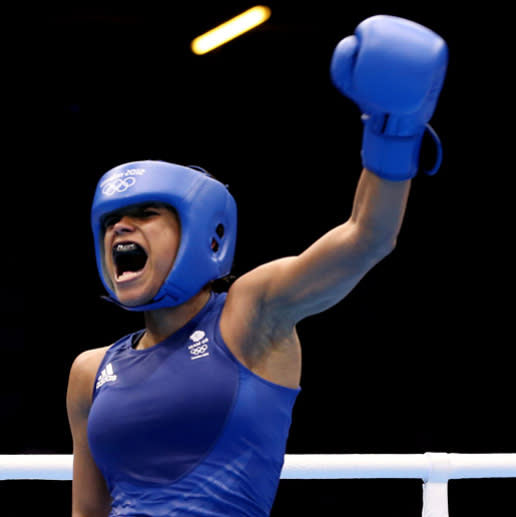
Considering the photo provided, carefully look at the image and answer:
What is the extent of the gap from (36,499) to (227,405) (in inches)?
125

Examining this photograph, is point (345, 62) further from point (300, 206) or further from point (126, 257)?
point (300, 206)

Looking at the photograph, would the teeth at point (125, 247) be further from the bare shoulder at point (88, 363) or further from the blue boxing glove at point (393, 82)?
the blue boxing glove at point (393, 82)

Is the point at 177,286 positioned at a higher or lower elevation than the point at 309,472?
higher

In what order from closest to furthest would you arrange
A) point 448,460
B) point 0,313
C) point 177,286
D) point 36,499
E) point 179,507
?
1. point 179,507
2. point 177,286
3. point 448,460
4. point 36,499
5. point 0,313

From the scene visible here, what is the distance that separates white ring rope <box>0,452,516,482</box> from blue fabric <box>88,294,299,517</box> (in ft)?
1.13

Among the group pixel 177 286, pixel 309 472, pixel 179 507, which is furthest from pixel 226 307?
pixel 309 472

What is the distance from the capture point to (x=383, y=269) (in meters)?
4.74

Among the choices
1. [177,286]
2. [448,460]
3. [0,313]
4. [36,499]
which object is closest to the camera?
[177,286]

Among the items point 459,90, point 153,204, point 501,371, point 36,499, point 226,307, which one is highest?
point 459,90

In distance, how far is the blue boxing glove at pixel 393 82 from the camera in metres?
1.11

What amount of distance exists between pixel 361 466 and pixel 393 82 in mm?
897

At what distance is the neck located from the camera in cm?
150

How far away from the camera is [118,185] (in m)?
1.49

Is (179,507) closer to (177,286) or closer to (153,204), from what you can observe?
(177,286)
